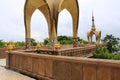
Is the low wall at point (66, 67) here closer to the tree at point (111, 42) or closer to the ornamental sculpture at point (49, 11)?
the ornamental sculpture at point (49, 11)

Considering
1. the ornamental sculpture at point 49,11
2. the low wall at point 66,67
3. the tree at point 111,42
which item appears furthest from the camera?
the tree at point 111,42

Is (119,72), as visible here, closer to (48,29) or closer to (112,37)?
(48,29)

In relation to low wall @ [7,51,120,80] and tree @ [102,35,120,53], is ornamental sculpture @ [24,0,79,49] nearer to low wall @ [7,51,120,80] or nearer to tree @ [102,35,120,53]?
low wall @ [7,51,120,80]

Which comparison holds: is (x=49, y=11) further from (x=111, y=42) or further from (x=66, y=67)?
(x=111, y=42)

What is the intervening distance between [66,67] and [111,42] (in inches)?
1273

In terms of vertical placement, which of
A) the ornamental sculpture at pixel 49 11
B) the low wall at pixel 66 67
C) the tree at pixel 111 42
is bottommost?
the low wall at pixel 66 67

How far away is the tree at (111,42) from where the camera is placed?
36.1m

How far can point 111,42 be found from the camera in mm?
38531

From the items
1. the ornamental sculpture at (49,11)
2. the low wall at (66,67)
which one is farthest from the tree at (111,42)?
the low wall at (66,67)

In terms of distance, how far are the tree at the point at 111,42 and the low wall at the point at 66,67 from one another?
2693 centimetres

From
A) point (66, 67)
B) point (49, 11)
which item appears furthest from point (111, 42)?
point (66, 67)

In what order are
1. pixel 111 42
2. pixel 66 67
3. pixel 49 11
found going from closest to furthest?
pixel 66 67, pixel 49 11, pixel 111 42

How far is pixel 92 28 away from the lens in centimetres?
4481

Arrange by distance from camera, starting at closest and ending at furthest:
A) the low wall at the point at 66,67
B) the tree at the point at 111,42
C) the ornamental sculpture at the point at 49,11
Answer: the low wall at the point at 66,67 < the ornamental sculpture at the point at 49,11 < the tree at the point at 111,42
